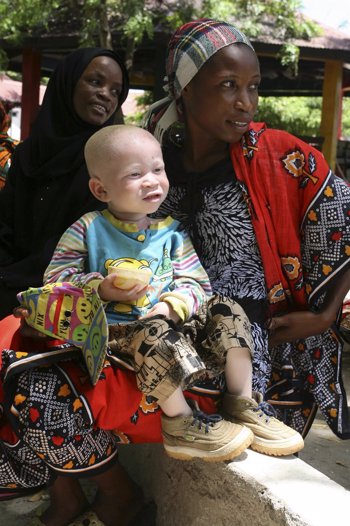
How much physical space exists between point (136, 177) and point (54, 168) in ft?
3.45

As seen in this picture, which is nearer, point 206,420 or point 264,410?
point 206,420

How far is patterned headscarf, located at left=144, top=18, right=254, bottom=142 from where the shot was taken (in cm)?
240

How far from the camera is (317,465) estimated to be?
3.43 meters

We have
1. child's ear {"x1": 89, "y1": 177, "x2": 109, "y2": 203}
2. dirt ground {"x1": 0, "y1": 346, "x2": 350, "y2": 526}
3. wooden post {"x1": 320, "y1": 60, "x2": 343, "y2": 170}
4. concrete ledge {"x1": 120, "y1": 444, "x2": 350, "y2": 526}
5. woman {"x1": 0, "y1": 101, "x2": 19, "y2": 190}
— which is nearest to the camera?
concrete ledge {"x1": 120, "y1": 444, "x2": 350, "y2": 526}

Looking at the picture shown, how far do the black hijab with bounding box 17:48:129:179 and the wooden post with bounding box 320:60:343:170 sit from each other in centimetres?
897

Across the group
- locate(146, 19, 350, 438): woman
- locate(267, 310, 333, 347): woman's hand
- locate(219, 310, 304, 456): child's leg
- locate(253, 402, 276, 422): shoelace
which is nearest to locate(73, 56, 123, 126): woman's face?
locate(146, 19, 350, 438): woman

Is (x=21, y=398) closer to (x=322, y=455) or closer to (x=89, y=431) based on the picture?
(x=89, y=431)

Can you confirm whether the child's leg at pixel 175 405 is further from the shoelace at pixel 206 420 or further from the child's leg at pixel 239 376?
the child's leg at pixel 239 376

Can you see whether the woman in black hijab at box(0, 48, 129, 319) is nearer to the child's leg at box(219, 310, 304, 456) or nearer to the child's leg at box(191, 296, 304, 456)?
the child's leg at box(191, 296, 304, 456)

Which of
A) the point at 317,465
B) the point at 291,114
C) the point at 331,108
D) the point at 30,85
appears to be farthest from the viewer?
the point at 291,114

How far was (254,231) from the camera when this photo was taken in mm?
2420

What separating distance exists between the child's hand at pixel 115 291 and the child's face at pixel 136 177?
0.92 feet

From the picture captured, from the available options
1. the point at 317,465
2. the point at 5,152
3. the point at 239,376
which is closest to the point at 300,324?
the point at 239,376

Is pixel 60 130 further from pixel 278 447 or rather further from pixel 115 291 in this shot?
pixel 278 447
